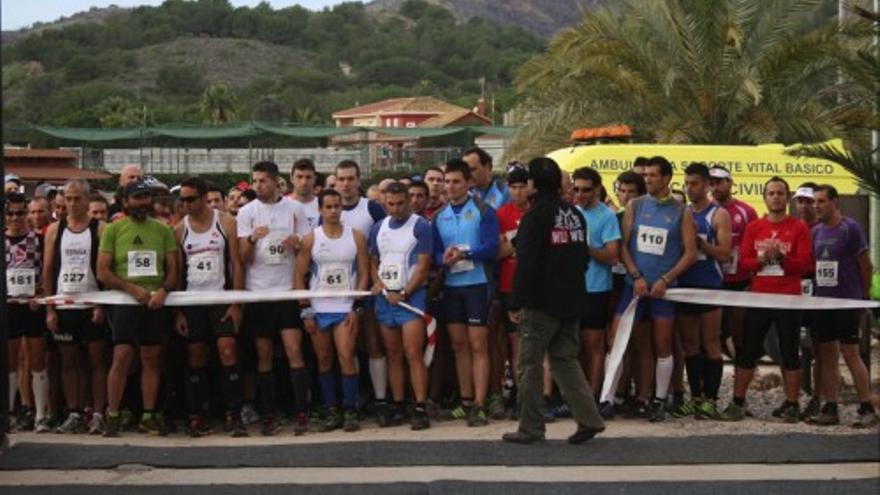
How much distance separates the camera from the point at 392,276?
11.6 metres

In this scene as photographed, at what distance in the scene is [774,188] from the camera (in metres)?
11.9

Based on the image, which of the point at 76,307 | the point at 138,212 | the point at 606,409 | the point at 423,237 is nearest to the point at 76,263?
the point at 76,307

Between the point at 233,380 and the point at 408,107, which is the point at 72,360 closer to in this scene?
the point at 233,380

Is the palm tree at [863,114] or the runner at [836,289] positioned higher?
the palm tree at [863,114]

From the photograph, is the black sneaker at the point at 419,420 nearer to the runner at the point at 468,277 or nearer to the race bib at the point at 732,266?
the runner at the point at 468,277

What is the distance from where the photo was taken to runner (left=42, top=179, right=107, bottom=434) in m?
11.6

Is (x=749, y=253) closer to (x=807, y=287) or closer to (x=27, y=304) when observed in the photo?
(x=807, y=287)

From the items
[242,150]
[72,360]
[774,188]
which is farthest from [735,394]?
[242,150]

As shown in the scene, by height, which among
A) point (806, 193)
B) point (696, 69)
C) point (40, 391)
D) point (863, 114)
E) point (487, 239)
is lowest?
point (40, 391)

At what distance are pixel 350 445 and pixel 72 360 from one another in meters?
2.85

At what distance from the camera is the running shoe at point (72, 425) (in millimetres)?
11641

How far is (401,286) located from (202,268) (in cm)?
162

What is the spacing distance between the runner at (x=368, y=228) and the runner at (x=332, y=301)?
7.8 inches

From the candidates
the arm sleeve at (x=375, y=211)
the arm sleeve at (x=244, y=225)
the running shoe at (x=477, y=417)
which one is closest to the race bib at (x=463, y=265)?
the arm sleeve at (x=375, y=211)
